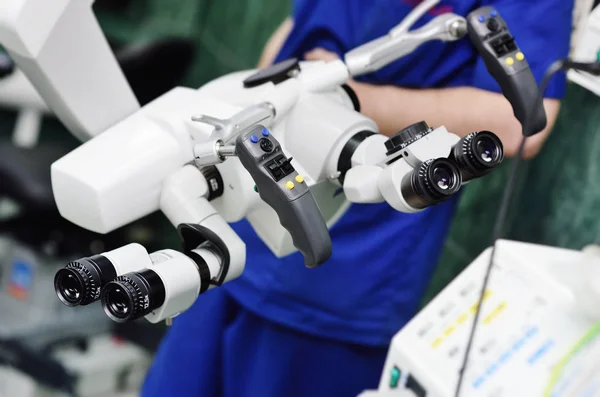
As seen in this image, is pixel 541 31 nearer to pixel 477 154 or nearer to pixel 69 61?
pixel 477 154

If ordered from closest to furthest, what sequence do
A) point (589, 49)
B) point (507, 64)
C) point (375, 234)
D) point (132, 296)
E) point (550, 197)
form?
point (132, 296), point (507, 64), point (589, 49), point (375, 234), point (550, 197)

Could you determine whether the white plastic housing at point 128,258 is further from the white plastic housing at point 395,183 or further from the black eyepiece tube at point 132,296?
the white plastic housing at point 395,183

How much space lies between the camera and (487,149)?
1.92ft

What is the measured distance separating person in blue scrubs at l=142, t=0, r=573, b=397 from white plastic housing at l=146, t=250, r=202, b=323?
0.62ft

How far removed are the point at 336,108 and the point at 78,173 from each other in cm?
22

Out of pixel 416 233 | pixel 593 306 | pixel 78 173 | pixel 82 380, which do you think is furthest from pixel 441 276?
pixel 82 380

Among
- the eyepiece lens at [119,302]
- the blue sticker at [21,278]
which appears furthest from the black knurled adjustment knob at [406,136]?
the blue sticker at [21,278]

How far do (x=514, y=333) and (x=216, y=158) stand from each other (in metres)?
0.35

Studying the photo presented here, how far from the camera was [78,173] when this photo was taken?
0.67 m

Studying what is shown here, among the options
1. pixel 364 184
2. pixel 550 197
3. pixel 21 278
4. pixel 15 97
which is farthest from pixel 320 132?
pixel 21 278

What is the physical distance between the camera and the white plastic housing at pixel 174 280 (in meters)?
0.59

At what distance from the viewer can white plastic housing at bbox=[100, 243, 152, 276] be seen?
0.59m

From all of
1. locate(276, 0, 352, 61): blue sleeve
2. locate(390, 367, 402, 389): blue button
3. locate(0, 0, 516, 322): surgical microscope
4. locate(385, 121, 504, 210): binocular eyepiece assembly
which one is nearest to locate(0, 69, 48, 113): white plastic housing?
locate(276, 0, 352, 61): blue sleeve

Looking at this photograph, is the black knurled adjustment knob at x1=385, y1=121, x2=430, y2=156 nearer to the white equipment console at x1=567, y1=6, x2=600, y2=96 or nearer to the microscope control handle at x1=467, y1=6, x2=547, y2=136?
the microscope control handle at x1=467, y1=6, x2=547, y2=136
